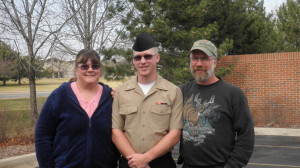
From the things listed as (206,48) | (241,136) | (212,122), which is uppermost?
(206,48)

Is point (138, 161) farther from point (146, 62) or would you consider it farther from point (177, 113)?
point (146, 62)

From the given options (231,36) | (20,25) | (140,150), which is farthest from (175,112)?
(231,36)

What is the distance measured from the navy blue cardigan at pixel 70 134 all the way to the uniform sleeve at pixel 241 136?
1.14m

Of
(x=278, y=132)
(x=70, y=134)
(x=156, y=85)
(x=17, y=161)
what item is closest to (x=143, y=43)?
(x=156, y=85)

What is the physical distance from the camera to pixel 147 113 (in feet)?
10.7

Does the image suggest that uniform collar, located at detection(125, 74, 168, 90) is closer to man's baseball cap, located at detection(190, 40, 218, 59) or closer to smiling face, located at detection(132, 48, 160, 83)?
smiling face, located at detection(132, 48, 160, 83)

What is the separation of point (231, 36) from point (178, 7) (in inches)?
138

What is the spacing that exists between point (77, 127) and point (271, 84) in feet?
39.5

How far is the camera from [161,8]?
13367 mm

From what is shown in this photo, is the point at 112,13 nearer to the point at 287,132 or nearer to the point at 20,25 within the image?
the point at 20,25

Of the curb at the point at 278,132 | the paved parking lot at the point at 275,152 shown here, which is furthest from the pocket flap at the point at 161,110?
the curb at the point at 278,132

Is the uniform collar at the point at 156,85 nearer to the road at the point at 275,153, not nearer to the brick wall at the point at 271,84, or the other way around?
the road at the point at 275,153

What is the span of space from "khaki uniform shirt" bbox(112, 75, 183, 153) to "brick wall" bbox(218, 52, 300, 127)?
450 inches

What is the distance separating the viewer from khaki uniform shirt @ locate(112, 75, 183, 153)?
322 centimetres
